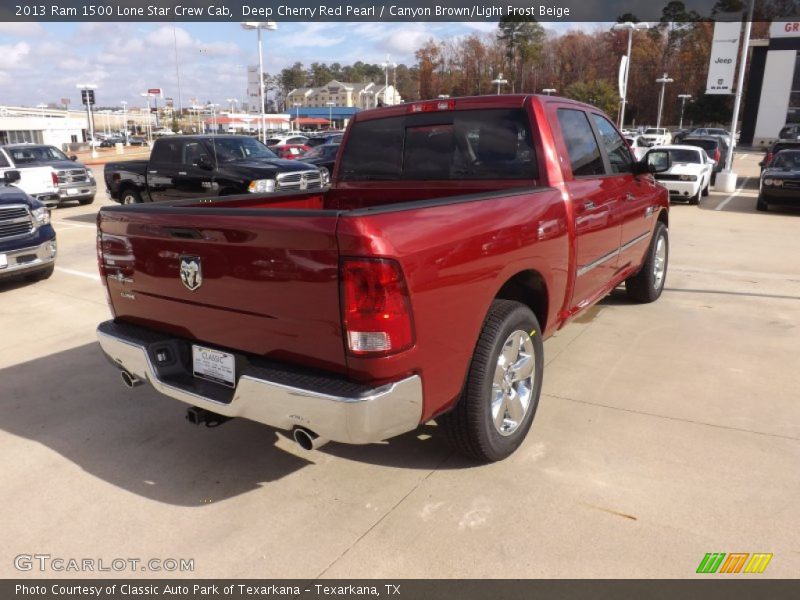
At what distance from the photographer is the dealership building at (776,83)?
58.9 meters

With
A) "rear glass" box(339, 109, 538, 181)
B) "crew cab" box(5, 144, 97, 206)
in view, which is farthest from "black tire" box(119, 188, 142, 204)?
"rear glass" box(339, 109, 538, 181)

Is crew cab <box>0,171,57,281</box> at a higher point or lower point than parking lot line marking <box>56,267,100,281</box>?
higher

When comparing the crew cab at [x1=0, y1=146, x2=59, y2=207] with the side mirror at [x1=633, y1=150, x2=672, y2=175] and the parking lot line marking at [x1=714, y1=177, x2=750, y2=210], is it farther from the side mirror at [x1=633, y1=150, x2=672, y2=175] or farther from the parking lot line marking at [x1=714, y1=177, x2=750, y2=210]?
the parking lot line marking at [x1=714, y1=177, x2=750, y2=210]

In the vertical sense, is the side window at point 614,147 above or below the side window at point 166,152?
above

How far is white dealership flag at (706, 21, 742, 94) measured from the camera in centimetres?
2081

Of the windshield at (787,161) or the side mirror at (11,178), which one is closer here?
the side mirror at (11,178)

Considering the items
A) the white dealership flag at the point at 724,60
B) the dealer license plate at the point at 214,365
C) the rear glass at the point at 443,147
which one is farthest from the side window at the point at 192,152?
the white dealership flag at the point at 724,60

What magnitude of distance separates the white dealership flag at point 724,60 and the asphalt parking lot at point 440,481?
19440 millimetres

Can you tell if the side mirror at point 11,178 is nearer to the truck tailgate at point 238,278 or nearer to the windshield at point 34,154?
the truck tailgate at point 238,278

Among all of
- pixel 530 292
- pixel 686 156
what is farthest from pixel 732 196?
pixel 530 292

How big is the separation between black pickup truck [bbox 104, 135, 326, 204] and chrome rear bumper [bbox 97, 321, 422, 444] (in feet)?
27.2

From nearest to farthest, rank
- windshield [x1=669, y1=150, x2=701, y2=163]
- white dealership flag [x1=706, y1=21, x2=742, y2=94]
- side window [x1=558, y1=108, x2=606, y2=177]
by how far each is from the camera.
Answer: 1. side window [x1=558, y1=108, x2=606, y2=177]
2. windshield [x1=669, y1=150, x2=701, y2=163]
3. white dealership flag [x1=706, y1=21, x2=742, y2=94]
